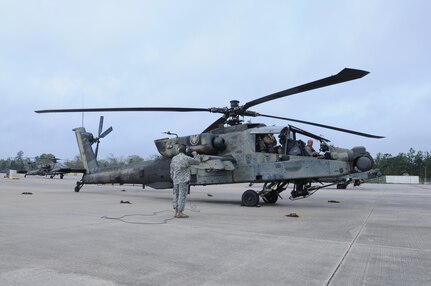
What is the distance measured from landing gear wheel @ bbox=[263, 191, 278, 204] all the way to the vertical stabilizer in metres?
8.89

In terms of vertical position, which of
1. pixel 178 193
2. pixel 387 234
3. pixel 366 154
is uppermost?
pixel 366 154

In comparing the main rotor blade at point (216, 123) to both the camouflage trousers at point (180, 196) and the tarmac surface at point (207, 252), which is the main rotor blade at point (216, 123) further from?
the tarmac surface at point (207, 252)

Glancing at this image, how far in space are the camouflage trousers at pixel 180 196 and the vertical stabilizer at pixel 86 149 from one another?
10005mm

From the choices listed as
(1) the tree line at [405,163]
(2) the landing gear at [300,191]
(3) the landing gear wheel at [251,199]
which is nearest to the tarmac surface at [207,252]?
(3) the landing gear wheel at [251,199]

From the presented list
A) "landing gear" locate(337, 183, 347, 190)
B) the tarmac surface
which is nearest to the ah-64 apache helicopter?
the tarmac surface

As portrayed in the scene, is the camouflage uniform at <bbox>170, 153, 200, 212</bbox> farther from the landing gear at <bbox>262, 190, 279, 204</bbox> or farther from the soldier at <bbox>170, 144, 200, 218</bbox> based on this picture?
the landing gear at <bbox>262, 190, 279, 204</bbox>

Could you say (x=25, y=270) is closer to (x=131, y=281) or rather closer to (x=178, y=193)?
(x=131, y=281)

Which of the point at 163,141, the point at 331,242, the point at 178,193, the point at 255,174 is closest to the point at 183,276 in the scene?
the point at 331,242

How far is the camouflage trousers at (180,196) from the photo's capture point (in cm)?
872

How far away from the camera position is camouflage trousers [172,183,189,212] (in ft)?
28.6

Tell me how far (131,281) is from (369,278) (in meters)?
2.42

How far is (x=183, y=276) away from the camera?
12.6 feet

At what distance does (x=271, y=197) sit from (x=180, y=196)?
16.9ft

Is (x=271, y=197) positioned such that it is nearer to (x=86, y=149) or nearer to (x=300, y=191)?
(x=300, y=191)
